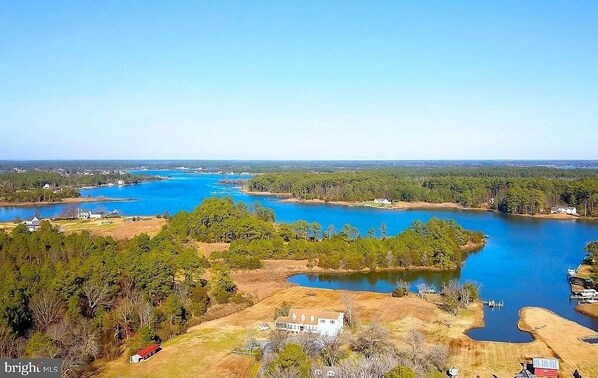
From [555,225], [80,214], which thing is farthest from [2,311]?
[555,225]

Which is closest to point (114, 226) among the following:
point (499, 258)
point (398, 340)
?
point (499, 258)

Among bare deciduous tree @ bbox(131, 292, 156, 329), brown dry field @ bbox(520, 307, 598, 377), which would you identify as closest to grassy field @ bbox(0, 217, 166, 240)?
bare deciduous tree @ bbox(131, 292, 156, 329)

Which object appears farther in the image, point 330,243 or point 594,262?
point 330,243

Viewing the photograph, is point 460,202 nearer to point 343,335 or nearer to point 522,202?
point 522,202

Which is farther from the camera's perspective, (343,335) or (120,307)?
(120,307)

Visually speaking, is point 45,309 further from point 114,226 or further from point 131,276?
point 114,226
